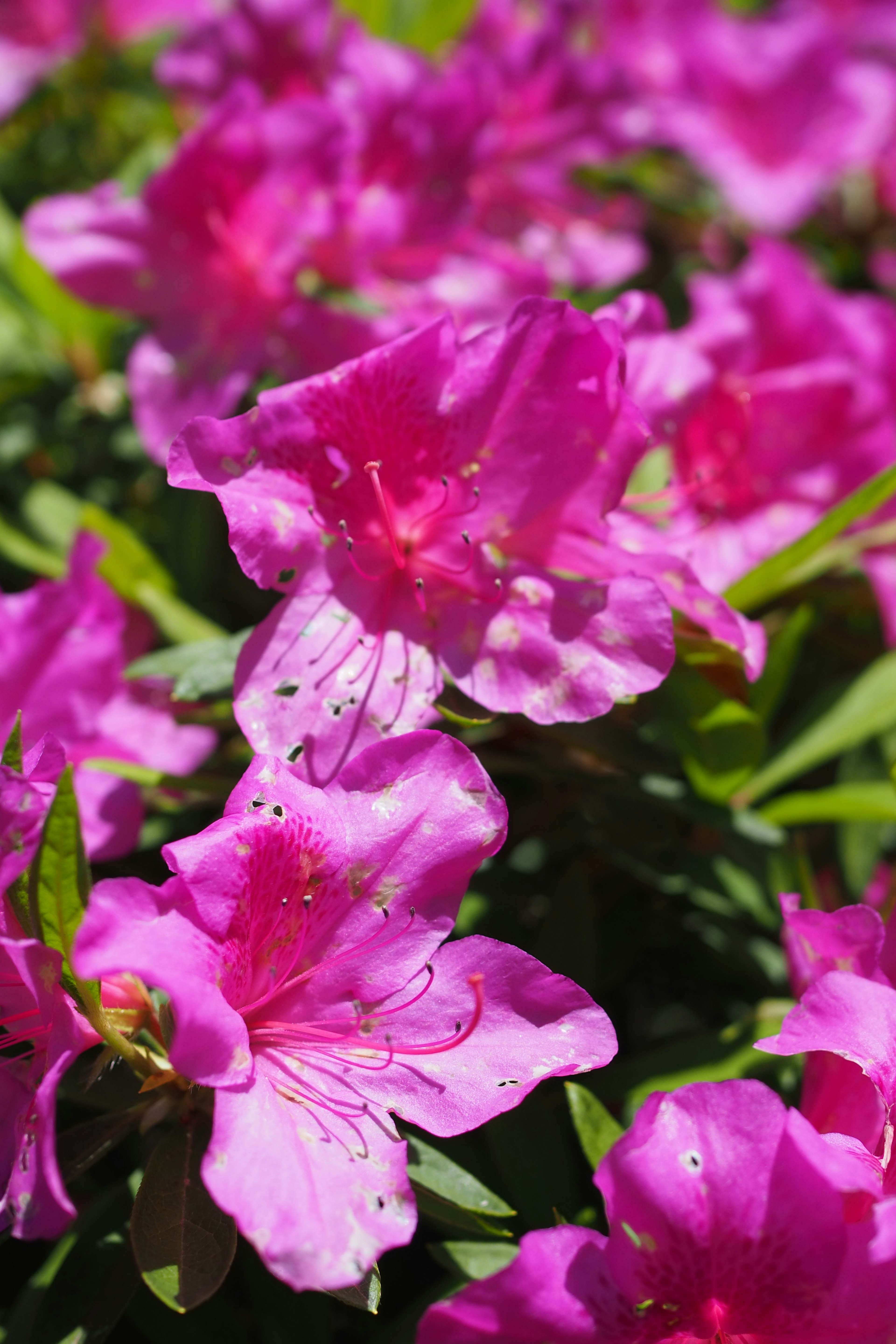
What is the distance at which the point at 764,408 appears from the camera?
120 cm

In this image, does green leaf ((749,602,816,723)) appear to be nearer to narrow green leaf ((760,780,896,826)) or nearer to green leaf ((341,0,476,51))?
narrow green leaf ((760,780,896,826))

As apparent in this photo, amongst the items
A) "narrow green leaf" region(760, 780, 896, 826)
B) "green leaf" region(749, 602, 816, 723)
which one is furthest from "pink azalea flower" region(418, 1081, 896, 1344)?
"green leaf" region(749, 602, 816, 723)

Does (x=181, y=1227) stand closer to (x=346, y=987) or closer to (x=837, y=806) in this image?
(x=346, y=987)

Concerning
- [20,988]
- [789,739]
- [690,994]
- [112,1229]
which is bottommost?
[690,994]

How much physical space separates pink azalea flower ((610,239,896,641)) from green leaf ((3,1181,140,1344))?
718 mm

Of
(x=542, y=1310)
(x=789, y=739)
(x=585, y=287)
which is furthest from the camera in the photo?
(x=585, y=287)

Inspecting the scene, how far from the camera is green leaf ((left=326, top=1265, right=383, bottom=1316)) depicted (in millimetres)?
662

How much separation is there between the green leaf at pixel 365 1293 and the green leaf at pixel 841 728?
57 centimetres

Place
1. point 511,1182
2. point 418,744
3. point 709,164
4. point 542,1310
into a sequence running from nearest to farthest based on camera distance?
1. point 542,1310
2. point 418,744
3. point 511,1182
4. point 709,164

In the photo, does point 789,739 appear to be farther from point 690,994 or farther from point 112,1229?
point 112,1229

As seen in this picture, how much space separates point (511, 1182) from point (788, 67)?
1754 millimetres

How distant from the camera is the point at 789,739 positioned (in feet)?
3.79

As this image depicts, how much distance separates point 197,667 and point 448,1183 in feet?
1.42

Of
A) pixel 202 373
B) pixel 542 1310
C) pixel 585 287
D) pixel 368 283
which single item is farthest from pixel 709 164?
pixel 542 1310
